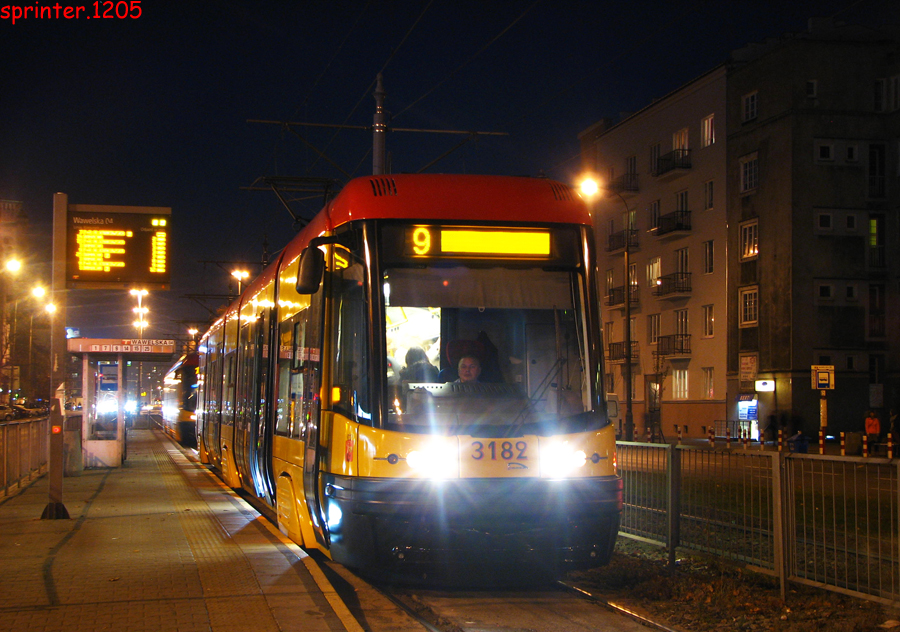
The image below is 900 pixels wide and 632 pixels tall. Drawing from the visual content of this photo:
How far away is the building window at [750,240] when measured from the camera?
4153 centimetres

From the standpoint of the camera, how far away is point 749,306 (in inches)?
1649

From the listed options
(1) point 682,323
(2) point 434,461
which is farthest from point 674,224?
(2) point 434,461

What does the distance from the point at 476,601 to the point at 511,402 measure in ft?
5.46

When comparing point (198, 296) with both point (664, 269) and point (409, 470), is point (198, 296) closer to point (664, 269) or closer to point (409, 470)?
point (664, 269)

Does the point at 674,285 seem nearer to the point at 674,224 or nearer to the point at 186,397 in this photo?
the point at 674,224

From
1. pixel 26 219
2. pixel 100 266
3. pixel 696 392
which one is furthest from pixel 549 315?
pixel 26 219

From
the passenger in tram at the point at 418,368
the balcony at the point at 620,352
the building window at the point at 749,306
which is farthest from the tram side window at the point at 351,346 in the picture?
the balcony at the point at 620,352

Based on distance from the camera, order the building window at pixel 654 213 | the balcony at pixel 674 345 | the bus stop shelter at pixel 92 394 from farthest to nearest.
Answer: the building window at pixel 654 213
the balcony at pixel 674 345
the bus stop shelter at pixel 92 394

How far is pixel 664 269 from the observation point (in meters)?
48.4

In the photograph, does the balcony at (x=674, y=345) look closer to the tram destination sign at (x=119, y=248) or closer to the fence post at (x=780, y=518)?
the tram destination sign at (x=119, y=248)

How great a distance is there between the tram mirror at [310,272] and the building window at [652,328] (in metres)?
42.4

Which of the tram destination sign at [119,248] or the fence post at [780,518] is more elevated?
the tram destination sign at [119,248]

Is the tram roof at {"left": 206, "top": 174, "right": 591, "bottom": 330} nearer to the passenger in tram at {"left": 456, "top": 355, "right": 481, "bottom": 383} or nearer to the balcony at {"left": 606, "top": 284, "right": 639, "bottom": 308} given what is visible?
the passenger in tram at {"left": 456, "top": 355, "right": 481, "bottom": 383}

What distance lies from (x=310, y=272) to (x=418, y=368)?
3.94 feet
